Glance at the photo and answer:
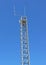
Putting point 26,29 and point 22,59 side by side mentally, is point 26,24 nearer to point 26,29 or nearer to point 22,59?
point 26,29

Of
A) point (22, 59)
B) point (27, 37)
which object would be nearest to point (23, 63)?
point (22, 59)

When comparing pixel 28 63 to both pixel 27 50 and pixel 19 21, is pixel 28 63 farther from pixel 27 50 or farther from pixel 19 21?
pixel 19 21

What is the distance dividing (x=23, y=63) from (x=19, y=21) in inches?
522

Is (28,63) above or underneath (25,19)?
underneath

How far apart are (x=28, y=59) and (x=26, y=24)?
1185cm

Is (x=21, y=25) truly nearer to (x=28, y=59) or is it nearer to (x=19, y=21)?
(x=19, y=21)

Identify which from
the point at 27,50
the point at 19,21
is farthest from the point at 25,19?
the point at 27,50

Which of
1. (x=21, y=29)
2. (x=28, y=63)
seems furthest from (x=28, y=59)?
(x=21, y=29)

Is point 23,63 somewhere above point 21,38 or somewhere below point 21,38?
below

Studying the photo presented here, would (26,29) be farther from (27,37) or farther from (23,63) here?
(23,63)

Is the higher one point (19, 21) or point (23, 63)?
point (19, 21)

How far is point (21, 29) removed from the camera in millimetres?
123938

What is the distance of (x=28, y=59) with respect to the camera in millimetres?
120188

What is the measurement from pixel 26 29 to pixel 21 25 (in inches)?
88.8
